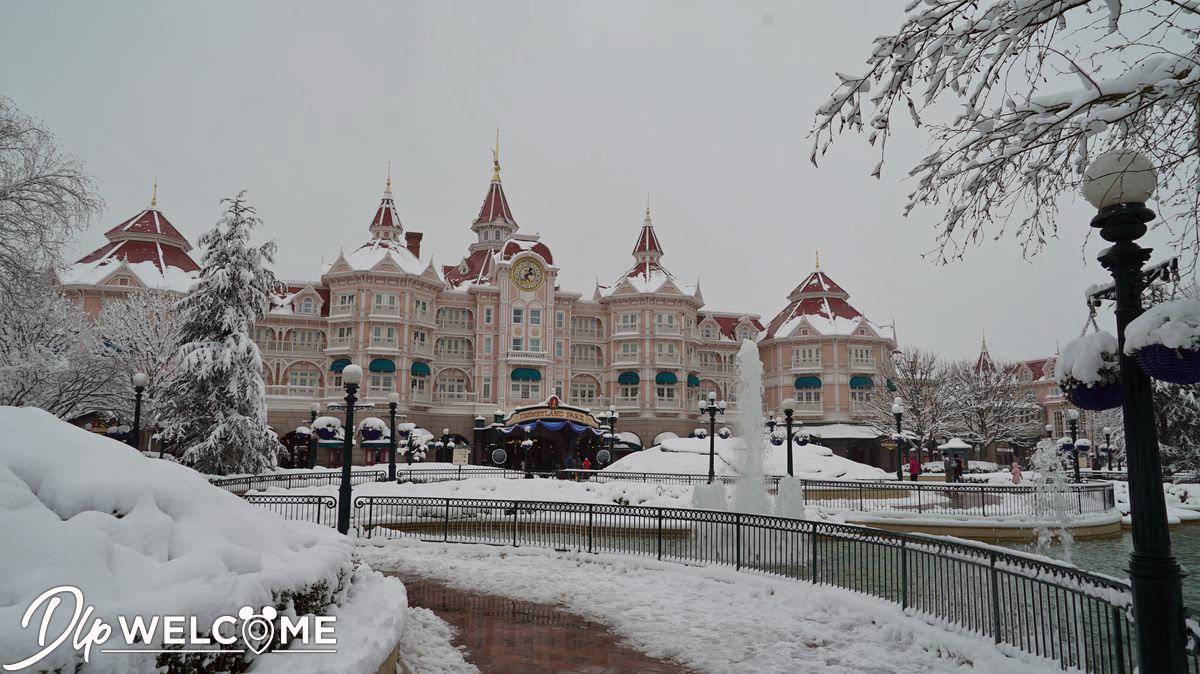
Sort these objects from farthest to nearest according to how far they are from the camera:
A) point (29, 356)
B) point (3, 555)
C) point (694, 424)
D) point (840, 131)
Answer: point (694, 424) → point (29, 356) → point (840, 131) → point (3, 555)

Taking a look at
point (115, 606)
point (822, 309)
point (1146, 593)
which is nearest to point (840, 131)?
point (1146, 593)

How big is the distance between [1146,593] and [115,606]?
20.9ft

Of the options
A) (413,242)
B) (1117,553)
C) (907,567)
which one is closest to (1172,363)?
(907,567)

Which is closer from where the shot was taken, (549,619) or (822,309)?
(549,619)

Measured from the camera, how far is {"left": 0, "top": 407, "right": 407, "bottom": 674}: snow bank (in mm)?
3938

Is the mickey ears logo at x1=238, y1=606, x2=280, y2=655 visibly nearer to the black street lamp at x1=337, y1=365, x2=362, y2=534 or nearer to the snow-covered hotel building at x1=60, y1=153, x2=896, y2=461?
the black street lamp at x1=337, y1=365, x2=362, y2=534

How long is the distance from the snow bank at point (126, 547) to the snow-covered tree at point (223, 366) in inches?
1060

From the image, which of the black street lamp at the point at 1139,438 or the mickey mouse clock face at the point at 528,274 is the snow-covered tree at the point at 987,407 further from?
the black street lamp at the point at 1139,438

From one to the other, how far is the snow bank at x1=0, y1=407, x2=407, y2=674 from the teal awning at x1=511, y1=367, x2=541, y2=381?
54.0 m

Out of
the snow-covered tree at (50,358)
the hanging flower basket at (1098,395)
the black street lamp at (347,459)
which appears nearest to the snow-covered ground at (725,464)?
the black street lamp at (347,459)

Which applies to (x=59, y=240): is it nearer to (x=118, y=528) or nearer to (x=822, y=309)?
(x=118, y=528)

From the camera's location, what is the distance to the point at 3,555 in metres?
3.96

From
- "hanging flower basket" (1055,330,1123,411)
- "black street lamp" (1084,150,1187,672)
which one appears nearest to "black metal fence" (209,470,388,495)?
"hanging flower basket" (1055,330,1123,411)

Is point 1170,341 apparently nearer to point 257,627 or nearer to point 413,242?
point 257,627
